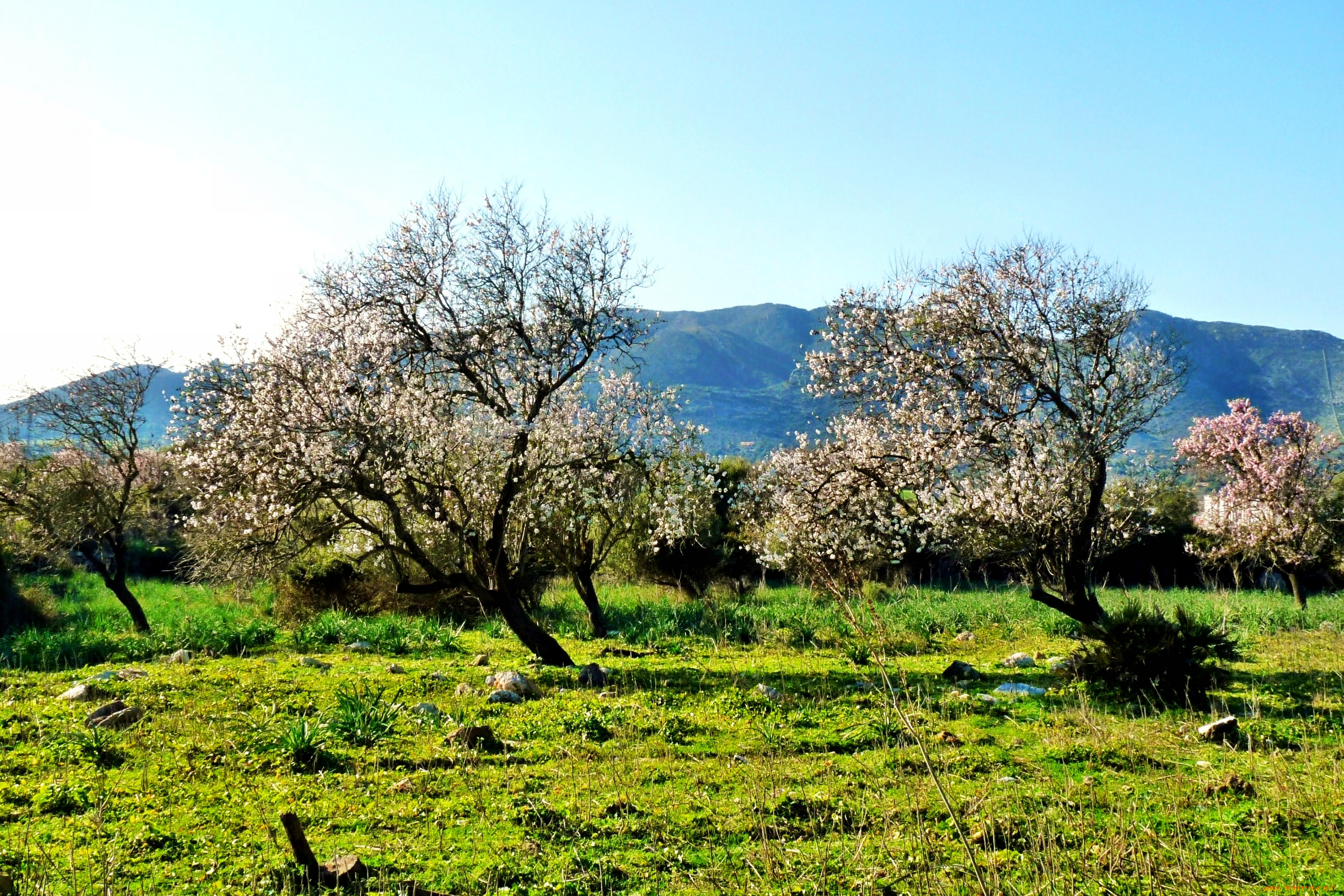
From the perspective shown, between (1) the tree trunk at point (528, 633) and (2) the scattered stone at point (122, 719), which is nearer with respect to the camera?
(2) the scattered stone at point (122, 719)

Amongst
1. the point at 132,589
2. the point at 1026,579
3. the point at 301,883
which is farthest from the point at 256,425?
the point at 132,589

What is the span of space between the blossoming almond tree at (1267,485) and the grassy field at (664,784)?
1567 cm

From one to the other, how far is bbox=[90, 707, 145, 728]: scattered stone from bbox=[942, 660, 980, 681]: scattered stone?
8600mm

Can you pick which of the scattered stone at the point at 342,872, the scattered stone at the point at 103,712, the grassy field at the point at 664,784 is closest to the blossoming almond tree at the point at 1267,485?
the grassy field at the point at 664,784

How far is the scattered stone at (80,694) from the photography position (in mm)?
8219

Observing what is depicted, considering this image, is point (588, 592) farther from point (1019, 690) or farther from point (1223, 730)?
point (1223, 730)

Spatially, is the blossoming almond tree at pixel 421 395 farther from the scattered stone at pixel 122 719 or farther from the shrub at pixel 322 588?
the shrub at pixel 322 588

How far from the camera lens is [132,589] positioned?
25.2 meters

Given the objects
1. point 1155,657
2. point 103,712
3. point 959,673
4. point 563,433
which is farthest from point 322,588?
point 1155,657

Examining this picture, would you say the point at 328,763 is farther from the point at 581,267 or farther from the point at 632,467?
the point at 632,467

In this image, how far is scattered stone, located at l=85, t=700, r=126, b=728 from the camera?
23.6ft

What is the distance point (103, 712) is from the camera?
739cm

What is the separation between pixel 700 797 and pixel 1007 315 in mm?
10182

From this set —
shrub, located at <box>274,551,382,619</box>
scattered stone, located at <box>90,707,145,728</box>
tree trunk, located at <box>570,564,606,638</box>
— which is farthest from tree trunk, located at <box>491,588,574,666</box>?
shrub, located at <box>274,551,382,619</box>
